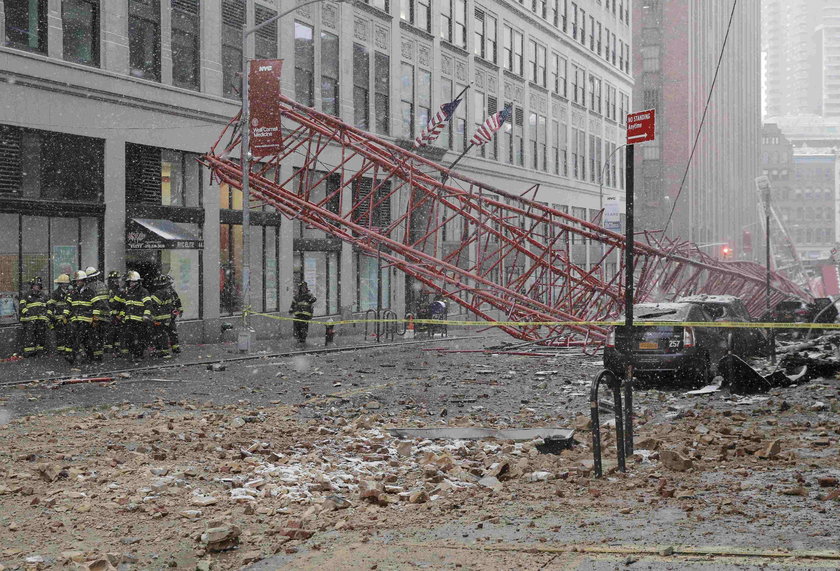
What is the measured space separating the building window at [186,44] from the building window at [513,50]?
24.5m

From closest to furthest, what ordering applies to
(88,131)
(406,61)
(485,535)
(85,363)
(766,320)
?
(485,535), (85,363), (88,131), (766,320), (406,61)

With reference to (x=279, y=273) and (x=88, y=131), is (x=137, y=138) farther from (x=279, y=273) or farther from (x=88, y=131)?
(x=279, y=273)

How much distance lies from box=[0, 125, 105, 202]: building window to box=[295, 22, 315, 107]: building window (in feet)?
31.8

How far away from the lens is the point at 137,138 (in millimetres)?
25750

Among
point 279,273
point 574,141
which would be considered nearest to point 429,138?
point 279,273

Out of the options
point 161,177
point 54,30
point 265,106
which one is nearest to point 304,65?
point 161,177

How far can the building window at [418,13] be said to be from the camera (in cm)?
3956

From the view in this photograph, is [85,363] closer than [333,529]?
No

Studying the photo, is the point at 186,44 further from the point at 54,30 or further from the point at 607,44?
the point at 607,44

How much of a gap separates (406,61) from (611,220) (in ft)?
45.9

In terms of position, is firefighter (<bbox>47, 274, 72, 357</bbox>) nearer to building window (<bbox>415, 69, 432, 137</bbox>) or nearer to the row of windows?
the row of windows

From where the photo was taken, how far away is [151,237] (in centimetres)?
2502

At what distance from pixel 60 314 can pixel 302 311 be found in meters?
7.85

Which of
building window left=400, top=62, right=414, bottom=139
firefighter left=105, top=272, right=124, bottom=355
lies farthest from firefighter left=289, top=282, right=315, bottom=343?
building window left=400, top=62, right=414, bottom=139
